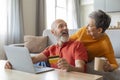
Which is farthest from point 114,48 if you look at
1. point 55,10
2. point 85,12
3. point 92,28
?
point 85,12

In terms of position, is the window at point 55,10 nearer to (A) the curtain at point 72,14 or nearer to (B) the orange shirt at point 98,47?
(A) the curtain at point 72,14

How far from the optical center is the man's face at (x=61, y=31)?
5.06 feet

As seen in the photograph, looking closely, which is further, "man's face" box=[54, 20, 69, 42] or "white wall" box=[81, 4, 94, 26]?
"white wall" box=[81, 4, 94, 26]

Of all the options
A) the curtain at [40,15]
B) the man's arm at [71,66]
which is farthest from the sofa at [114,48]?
the curtain at [40,15]

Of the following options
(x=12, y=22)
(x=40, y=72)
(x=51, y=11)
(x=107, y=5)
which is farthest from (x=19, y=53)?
(x=107, y=5)

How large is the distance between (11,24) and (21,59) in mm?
2877

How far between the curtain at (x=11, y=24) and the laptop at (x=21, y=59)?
263cm

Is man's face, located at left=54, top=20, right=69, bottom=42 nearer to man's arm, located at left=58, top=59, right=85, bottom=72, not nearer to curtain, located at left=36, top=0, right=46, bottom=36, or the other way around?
man's arm, located at left=58, top=59, right=85, bottom=72

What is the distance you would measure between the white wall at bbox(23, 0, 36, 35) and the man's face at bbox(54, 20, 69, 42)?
9.99ft

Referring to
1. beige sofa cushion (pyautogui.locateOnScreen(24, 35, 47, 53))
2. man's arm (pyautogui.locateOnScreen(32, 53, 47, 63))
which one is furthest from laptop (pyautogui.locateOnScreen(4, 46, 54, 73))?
beige sofa cushion (pyautogui.locateOnScreen(24, 35, 47, 53))

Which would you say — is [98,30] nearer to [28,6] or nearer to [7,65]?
[7,65]

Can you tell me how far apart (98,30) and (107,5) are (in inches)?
162

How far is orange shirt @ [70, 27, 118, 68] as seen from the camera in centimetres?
165

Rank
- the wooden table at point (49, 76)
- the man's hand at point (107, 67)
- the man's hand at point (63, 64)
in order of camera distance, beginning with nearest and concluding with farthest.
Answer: the wooden table at point (49, 76) < the man's hand at point (63, 64) < the man's hand at point (107, 67)
